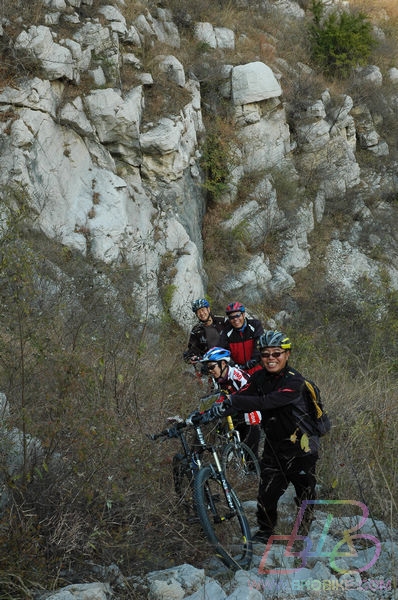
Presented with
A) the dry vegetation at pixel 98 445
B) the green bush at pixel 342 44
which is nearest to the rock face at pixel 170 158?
the green bush at pixel 342 44

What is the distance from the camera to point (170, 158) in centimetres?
1221

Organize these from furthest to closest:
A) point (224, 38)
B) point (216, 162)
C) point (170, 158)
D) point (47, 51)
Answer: point (224, 38), point (216, 162), point (170, 158), point (47, 51)

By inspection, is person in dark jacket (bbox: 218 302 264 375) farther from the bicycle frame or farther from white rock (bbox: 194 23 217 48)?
white rock (bbox: 194 23 217 48)

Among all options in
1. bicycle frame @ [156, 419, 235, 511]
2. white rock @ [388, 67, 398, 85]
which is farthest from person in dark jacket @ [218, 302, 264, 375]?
white rock @ [388, 67, 398, 85]

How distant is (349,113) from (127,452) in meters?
16.4

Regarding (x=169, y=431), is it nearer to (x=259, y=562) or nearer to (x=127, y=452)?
(x=127, y=452)

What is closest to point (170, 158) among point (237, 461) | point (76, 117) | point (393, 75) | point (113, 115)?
point (113, 115)

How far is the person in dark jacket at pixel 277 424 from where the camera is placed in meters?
3.57

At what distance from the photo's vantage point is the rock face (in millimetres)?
9875

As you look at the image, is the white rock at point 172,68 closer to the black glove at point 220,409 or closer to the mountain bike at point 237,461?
the mountain bike at point 237,461

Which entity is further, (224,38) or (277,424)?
(224,38)

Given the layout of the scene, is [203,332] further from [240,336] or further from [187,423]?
[187,423]

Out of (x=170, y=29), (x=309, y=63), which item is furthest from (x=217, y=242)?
Answer: (x=309, y=63)

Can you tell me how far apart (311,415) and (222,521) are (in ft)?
3.18
